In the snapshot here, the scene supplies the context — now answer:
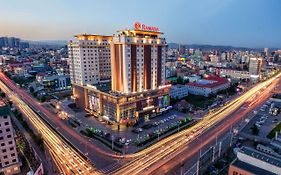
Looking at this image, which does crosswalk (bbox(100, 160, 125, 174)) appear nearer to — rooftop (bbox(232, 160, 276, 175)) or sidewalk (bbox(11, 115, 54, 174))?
sidewalk (bbox(11, 115, 54, 174))

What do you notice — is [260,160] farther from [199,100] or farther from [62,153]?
[199,100]

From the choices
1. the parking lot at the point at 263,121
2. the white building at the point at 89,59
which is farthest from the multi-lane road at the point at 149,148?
the white building at the point at 89,59

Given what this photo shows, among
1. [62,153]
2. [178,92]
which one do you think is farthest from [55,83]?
[62,153]

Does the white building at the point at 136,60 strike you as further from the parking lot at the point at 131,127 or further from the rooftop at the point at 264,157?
the rooftop at the point at 264,157

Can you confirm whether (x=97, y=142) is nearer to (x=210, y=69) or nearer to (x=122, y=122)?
(x=122, y=122)

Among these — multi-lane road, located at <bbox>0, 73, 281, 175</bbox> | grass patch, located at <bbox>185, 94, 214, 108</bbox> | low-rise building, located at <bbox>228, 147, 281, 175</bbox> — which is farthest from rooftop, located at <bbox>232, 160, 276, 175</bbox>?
grass patch, located at <bbox>185, 94, 214, 108</bbox>
